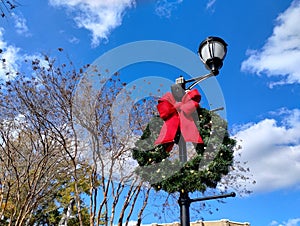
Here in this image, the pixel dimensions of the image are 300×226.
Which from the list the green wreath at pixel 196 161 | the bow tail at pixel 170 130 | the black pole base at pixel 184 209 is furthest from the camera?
the bow tail at pixel 170 130

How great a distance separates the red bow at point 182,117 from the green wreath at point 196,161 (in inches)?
2.8

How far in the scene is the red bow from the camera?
273cm

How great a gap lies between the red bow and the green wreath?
0.07 meters

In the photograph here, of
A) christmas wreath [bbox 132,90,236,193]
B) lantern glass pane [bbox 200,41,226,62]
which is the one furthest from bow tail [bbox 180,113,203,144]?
lantern glass pane [bbox 200,41,226,62]

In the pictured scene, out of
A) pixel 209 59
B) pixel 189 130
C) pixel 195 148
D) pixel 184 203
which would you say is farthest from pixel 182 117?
pixel 184 203

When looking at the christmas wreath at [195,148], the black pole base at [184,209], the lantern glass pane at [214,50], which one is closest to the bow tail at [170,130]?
the christmas wreath at [195,148]

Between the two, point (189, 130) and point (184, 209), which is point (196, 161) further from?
point (184, 209)

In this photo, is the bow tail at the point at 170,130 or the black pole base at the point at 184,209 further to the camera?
the bow tail at the point at 170,130

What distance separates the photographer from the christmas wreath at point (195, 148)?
265cm

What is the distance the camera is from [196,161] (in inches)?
106

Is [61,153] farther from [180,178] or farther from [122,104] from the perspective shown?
[180,178]

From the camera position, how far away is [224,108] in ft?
9.23

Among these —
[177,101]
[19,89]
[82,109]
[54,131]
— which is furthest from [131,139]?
Result: [177,101]

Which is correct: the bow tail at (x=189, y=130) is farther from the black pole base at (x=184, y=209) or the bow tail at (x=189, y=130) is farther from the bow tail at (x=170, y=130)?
the black pole base at (x=184, y=209)
